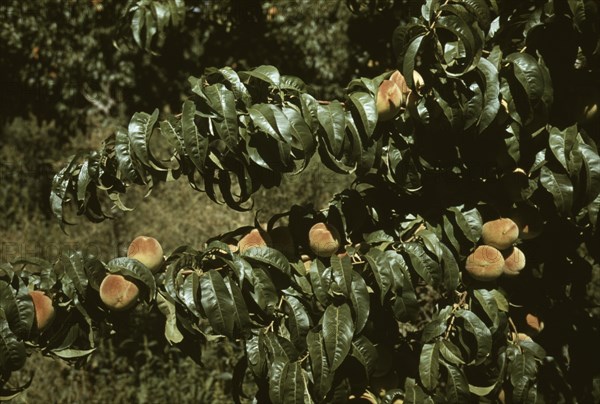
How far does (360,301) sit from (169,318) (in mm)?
476

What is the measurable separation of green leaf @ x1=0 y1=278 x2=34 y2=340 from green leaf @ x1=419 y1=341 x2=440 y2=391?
0.96 m

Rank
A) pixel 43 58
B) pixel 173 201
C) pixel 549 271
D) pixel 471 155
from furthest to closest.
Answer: pixel 43 58
pixel 173 201
pixel 549 271
pixel 471 155

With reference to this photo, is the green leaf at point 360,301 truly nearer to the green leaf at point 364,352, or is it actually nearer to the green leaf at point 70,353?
the green leaf at point 364,352

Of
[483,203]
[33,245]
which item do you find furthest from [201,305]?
[33,245]

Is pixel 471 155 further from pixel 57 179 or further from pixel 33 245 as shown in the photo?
pixel 33 245

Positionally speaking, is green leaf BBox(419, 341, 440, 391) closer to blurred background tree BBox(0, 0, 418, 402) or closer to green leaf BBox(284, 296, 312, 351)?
green leaf BBox(284, 296, 312, 351)

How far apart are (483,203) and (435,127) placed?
0.29 m

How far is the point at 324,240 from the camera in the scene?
64.2 inches

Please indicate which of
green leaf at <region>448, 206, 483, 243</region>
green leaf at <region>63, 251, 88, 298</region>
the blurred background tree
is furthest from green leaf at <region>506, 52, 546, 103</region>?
the blurred background tree

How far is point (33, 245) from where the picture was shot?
4.80 meters

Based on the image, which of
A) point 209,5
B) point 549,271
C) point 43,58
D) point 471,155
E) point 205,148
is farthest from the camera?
point 43,58

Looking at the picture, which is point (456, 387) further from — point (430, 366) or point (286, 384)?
point (286, 384)

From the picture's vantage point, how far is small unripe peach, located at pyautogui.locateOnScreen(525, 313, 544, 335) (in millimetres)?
1876

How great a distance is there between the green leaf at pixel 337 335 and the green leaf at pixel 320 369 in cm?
3
